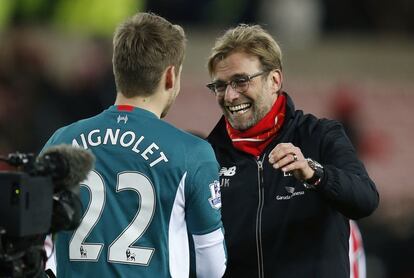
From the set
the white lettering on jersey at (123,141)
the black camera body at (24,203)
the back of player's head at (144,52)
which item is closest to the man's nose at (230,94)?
the back of player's head at (144,52)

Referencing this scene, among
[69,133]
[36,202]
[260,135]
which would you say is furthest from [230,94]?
[36,202]

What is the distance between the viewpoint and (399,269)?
29.2 feet

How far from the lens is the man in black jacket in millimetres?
4957

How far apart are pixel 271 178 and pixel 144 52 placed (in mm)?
988

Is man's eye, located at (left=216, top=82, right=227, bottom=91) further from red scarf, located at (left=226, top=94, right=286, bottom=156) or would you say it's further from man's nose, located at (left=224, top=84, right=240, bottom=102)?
red scarf, located at (left=226, top=94, right=286, bottom=156)

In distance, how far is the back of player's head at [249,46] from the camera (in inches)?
206

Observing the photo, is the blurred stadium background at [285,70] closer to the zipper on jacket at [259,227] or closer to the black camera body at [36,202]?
the zipper on jacket at [259,227]

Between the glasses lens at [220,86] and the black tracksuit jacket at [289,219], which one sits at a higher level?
the glasses lens at [220,86]

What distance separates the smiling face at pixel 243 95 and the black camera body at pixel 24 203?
1441 mm

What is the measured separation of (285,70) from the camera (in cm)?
1142

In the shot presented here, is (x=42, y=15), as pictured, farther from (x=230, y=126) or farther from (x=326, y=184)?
(x=326, y=184)

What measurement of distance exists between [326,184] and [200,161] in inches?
22.8

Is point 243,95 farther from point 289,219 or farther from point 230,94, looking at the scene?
point 289,219

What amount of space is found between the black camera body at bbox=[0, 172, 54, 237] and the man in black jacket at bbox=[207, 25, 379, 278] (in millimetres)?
1233
